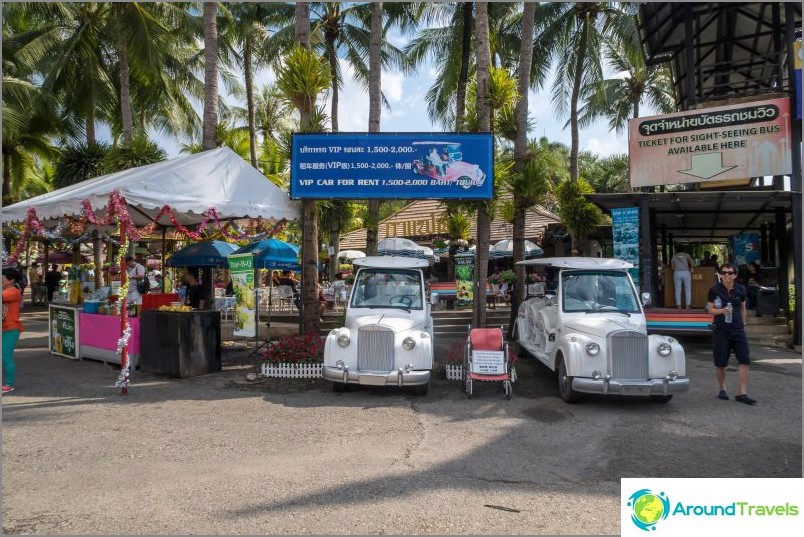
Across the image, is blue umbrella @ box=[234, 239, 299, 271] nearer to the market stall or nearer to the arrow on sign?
the market stall

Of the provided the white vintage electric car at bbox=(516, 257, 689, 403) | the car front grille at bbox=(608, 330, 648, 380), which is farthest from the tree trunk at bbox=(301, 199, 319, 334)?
the car front grille at bbox=(608, 330, 648, 380)

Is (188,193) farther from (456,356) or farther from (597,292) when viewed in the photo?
(597,292)

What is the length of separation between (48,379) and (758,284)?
58.9ft

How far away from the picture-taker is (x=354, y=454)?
5906 mm

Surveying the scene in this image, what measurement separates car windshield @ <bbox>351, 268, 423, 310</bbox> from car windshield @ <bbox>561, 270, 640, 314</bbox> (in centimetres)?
254

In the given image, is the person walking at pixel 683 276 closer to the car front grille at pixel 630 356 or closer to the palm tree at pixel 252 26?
the car front grille at pixel 630 356

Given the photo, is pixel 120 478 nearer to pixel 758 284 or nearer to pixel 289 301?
pixel 289 301

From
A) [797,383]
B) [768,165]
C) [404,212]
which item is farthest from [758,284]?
[404,212]

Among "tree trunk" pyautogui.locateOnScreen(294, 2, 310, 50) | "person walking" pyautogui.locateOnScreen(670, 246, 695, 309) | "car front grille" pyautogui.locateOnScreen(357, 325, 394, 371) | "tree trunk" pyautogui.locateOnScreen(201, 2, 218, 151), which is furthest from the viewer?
"person walking" pyautogui.locateOnScreen(670, 246, 695, 309)

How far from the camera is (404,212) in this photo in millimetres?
29219

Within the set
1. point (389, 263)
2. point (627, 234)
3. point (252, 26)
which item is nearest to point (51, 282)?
point (252, 26)

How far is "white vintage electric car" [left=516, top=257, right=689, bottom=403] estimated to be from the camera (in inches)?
303

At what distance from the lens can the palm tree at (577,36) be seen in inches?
888

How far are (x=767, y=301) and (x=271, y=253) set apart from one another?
13253 millimetres
